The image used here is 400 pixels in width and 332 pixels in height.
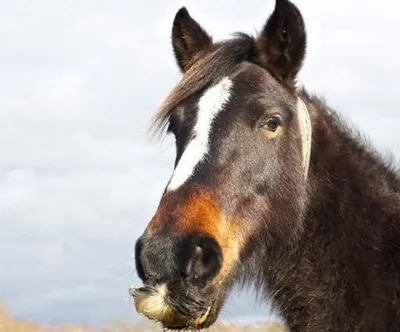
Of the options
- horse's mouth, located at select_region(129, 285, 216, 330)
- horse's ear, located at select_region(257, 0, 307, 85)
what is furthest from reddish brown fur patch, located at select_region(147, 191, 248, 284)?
horse's ear, located at select_region(257, 0, 307, 85)

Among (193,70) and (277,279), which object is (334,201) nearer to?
(277,279)

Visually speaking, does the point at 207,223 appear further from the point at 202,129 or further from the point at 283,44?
the point at 283,44

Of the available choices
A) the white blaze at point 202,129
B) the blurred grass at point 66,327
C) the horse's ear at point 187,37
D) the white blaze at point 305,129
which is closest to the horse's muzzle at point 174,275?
the white blaze at point 202,129

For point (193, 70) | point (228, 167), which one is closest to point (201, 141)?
point (228, 167)

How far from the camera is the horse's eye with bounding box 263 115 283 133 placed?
599cm

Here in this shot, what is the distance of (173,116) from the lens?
20.0 feet

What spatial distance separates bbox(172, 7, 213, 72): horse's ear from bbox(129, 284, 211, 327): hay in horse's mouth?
8.29 feet

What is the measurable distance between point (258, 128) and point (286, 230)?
2.56 ft

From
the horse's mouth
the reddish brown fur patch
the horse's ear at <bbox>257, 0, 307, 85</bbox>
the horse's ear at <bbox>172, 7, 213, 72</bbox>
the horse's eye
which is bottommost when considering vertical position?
the horse's mouth

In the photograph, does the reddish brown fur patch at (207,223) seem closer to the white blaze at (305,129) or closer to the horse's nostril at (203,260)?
the horse's nostril at (203,260)

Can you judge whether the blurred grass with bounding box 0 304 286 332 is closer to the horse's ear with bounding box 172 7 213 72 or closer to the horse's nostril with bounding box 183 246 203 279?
the horse's ear with bounding box 172 7 213 72

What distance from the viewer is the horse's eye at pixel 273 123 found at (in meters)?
5.99

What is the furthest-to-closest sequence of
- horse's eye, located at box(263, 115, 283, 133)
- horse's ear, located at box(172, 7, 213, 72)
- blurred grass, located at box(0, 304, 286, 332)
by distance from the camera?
blurred grass, located at box(0, 304, 286, 332) < horse's ear, located at box(172, 7, 213, 72) < horse's eye, located at box(263, 115, 283, 133)

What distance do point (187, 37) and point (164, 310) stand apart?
2771 mm
